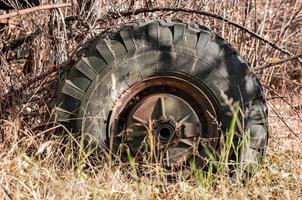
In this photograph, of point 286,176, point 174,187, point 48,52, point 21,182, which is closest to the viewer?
point 21,182

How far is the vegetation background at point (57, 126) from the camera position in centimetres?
329

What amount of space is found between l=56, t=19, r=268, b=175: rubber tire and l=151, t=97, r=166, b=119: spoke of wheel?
0.58 ft

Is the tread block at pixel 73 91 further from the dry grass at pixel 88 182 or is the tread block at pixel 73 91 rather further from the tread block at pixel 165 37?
the tread block at pixel 165 37

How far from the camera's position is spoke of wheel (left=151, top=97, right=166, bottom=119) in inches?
141

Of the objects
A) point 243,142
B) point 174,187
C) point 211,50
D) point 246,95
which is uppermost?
point 211,50

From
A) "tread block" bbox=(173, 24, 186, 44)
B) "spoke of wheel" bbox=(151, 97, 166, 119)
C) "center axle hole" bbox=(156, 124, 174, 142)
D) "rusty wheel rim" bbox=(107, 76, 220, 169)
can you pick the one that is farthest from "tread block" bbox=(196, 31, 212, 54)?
"center axle hole" bbox=(156, 124, 174, 142)

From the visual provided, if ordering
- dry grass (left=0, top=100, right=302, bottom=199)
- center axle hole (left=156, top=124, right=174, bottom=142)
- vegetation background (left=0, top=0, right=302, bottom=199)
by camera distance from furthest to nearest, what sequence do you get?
center axle hole (left=156, top=124, right=174, bottom=142) → vegetation background (left=0, top=0, right=302, bottom=199) → dry grass (left=0, top=100, right=302, bottom=199)

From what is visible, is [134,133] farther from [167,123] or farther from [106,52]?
[106,52]

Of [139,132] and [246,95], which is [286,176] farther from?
[139,132]

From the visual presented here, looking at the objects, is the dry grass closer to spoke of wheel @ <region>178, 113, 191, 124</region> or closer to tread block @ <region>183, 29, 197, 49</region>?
spoke of wheel @ <region>178, 113, 191, 124</region>

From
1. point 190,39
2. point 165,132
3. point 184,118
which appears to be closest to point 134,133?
point 165,132

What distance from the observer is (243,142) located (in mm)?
3525

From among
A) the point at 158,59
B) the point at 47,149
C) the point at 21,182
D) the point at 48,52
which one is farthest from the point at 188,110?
the point at 48,52

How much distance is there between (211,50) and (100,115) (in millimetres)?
823
